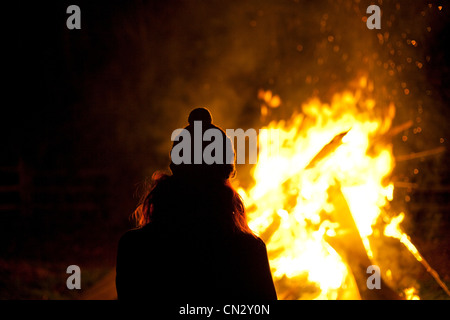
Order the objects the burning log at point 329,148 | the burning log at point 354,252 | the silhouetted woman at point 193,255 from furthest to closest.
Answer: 1. the burning log at point 329,148
2. the burning log at point 354,252
3. the silhouetted woman at point 193,255

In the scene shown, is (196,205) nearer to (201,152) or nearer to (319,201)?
(201,152)

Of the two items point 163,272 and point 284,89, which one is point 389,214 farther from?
point 284,89

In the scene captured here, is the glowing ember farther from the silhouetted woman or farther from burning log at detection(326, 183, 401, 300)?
the silhouetted woman

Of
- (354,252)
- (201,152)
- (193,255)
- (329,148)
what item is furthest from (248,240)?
(329,148)

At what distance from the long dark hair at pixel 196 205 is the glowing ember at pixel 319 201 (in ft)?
8.07

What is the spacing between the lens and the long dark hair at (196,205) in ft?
5.65

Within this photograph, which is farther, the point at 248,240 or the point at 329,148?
the point at 329,148

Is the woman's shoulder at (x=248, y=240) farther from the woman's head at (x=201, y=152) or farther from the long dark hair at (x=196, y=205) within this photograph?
the woman's head at (x=201, y=152)

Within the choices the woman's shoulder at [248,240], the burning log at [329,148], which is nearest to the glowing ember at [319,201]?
the burning log at [329,148]

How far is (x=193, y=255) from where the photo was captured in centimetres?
166

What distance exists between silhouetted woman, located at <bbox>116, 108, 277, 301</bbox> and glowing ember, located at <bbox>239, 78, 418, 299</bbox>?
8.14 feet

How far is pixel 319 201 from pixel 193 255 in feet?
9.01

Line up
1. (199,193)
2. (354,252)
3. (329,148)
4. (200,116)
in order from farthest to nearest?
(329,148) → (354,252) → (200,116) → (199,193)

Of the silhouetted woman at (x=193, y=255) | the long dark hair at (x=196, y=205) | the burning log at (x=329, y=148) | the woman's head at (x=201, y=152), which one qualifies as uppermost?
the burning log at (x=329, y=148)
